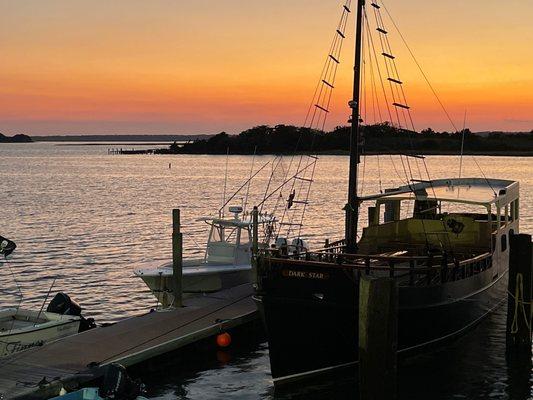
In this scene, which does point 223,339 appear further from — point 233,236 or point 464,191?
point 464,191

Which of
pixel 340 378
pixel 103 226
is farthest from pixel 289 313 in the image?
pixel 103 226

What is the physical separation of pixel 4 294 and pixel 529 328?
1945cm

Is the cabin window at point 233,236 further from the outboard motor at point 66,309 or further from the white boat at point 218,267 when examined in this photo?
the outboard motor at point 66,309

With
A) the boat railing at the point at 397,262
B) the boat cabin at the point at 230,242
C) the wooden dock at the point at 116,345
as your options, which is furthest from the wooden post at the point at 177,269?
the boat railing at the point at 397,262

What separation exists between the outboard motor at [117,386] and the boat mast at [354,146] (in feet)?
25.0

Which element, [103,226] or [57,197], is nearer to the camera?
[103,226]

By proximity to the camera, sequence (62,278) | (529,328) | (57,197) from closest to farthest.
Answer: (529,328) < (62,278) < (57,197)

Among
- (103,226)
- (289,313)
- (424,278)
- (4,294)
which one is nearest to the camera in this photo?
(289,313)

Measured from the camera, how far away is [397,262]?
17.8 m

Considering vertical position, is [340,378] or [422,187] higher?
[422,187]

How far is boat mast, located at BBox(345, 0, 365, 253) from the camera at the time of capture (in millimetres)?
19078

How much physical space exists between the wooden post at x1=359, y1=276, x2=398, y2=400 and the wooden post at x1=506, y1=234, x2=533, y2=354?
6.70 meters

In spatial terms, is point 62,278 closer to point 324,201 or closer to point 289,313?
point 289,313

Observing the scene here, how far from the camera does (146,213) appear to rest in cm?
6806
